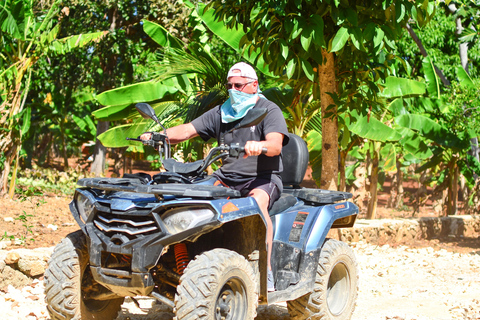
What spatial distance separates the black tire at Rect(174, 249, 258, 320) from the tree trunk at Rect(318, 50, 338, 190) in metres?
3.66

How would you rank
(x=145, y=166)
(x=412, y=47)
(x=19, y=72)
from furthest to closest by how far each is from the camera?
1. (x=145, y=166)
2. (x=412, y=47)
3. (x=19, y=72)

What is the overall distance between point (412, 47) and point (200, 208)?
11744 millimetres

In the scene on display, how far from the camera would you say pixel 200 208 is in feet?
10.5

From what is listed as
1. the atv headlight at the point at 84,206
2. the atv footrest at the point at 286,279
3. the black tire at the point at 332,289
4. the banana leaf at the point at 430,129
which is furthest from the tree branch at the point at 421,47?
the atv headlight at the point at 84,206

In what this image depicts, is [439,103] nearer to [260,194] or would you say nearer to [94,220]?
[260,194]

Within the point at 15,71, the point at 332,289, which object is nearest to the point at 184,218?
the point at 332,289

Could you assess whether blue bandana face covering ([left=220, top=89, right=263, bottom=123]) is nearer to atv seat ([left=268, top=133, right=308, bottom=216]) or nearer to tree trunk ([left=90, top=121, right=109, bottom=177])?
atv seat ([left=268, top=133, right=308, bottom=216])

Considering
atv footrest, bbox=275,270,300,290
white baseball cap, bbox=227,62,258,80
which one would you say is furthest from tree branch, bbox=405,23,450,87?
atv footrest, bbox=275,270,300,290

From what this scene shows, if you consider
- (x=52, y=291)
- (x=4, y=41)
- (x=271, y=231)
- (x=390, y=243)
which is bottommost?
(x=390, y=243)

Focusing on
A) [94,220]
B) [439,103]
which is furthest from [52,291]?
[439,103]

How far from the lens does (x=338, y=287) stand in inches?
183

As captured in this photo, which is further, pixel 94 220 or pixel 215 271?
pixel 94 220

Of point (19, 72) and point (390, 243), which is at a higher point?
point (19, 72)

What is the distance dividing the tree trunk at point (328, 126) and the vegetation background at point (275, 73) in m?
0.01
